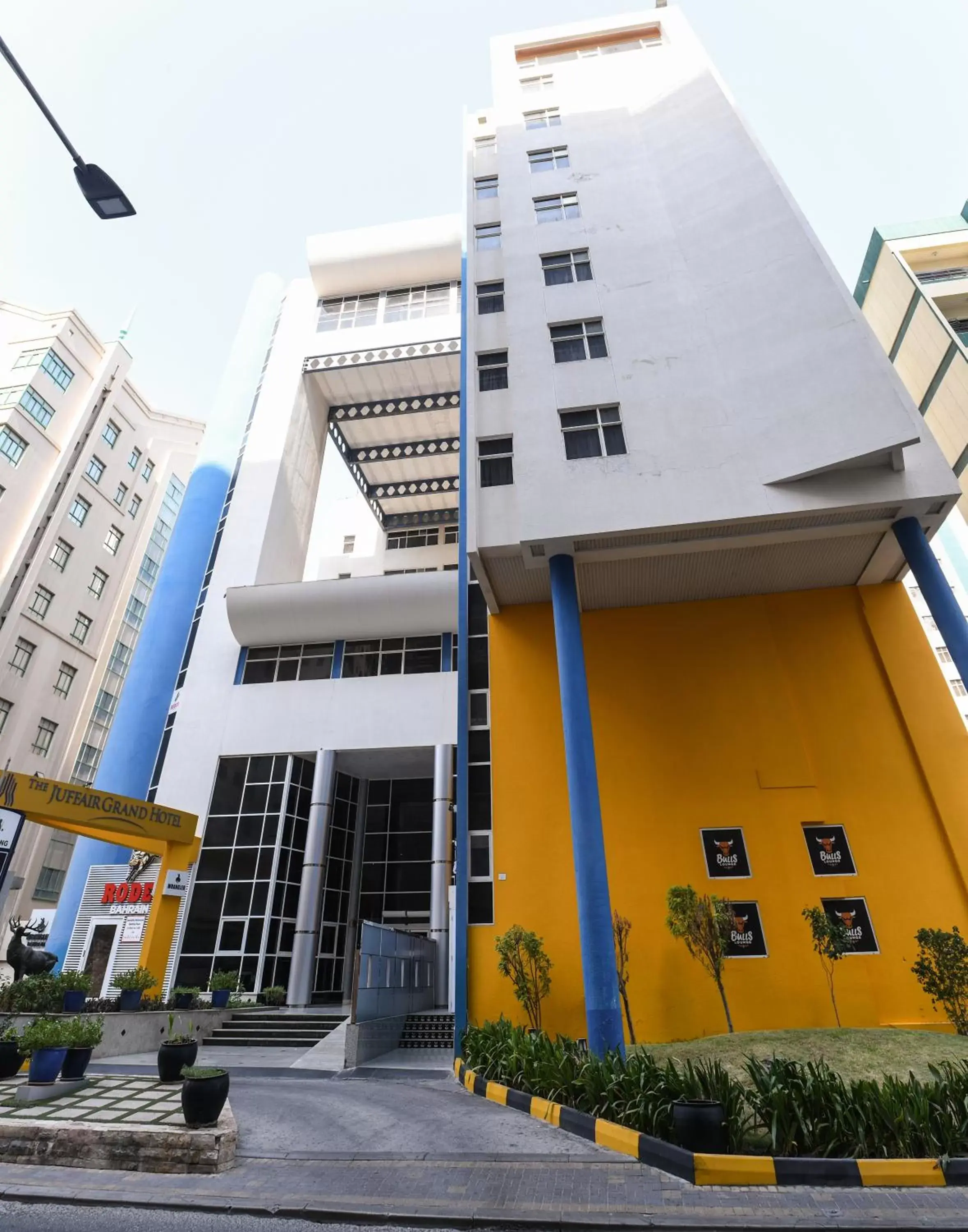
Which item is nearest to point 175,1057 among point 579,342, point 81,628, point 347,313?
point 579,342

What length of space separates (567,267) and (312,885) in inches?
888

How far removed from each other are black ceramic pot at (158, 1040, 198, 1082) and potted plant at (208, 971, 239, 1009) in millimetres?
10953

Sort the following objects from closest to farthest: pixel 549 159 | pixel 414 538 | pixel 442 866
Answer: pixel 549 159
pixel 442 866
pixel 414 538

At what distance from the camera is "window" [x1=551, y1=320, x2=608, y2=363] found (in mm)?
17297

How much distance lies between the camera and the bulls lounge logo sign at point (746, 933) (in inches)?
544

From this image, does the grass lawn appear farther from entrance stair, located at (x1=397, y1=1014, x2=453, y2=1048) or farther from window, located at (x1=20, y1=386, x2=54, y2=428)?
window, located at (x1=20, y1=386, x2=54, y2=428)

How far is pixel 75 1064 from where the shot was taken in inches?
349

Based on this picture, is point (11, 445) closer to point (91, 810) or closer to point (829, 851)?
point (91, 810)

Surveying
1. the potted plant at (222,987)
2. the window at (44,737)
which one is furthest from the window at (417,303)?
the window at (44,737)

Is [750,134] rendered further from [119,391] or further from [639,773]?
[119,391]

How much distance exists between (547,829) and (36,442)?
151ft

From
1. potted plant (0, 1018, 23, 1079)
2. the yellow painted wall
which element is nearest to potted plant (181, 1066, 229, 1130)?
potted plant (0, 1018, 23, 1079)

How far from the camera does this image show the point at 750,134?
18.5m

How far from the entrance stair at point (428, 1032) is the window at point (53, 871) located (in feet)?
114
